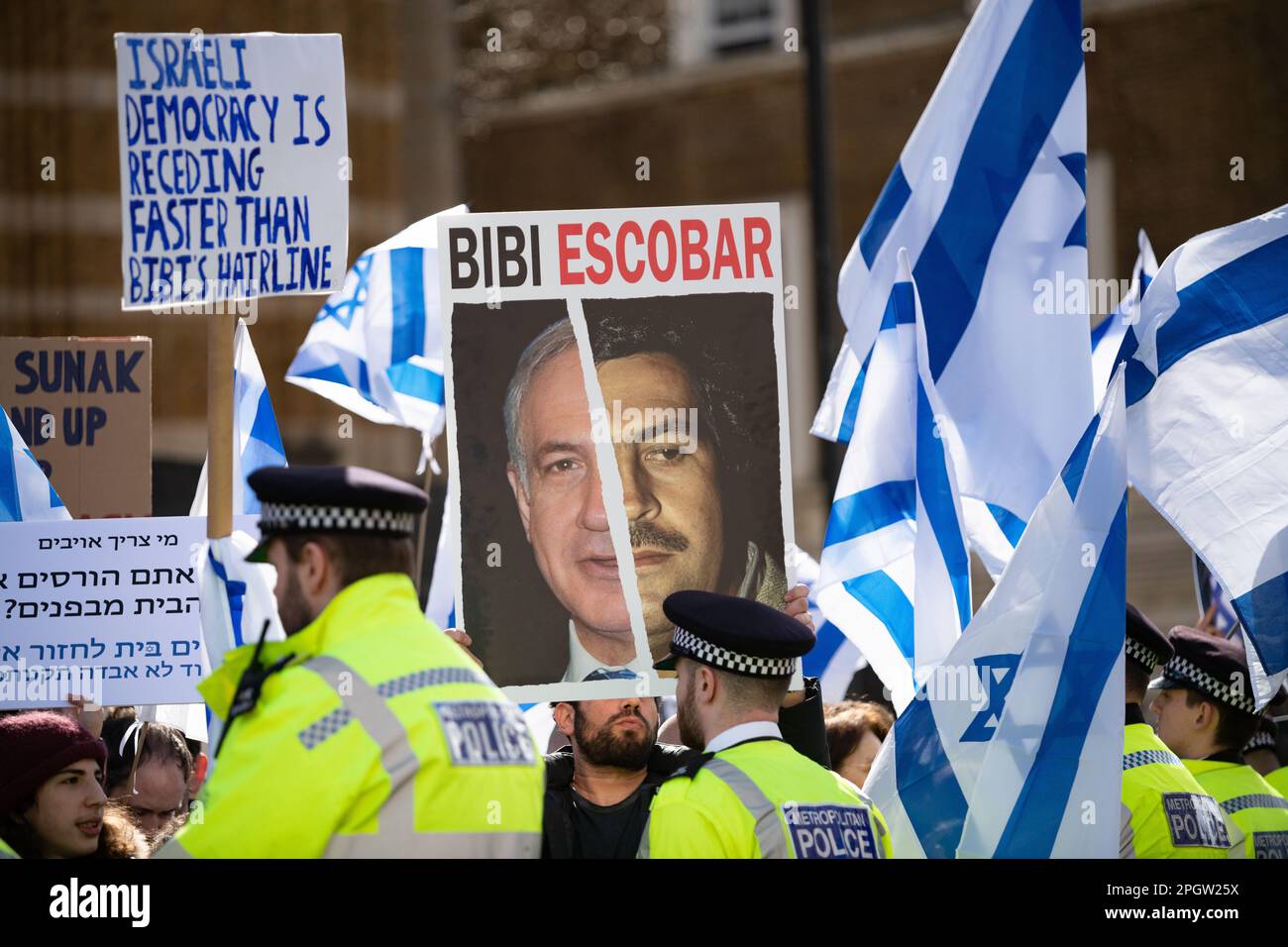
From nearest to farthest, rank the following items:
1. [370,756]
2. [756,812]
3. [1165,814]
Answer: [370,756]
[756,812]
[1165,814]

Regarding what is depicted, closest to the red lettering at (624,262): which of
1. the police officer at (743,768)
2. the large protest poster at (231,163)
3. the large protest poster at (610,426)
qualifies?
the large protest poster at (610,426)

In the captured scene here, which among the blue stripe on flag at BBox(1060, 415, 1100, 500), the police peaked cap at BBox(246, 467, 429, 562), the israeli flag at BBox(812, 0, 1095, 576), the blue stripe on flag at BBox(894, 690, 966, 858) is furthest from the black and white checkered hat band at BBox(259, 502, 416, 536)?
Result: the israeli flag at BBox(812, 0, 1095, 576)

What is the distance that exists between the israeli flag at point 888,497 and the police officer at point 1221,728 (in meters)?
0.79

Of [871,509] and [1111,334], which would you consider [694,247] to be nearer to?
[871,509]

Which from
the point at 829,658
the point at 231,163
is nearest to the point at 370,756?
the point at 231,163

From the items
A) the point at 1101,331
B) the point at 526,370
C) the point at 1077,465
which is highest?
the point at 1101,331

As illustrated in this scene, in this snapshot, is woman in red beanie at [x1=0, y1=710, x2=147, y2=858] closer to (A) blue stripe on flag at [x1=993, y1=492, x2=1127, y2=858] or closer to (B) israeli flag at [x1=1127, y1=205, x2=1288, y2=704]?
(A) blue stripe on flag at [x1=993, y1=492, x2=1127, y2=858]

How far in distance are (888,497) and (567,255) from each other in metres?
1.38

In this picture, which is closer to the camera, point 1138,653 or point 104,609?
point 104,609

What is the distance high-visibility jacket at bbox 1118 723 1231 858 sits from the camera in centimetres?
476

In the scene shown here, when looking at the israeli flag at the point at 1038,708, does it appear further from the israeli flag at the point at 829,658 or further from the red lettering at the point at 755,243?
the israeli flag at the point at 829,658

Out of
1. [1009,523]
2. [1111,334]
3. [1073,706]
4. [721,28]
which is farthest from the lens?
[721,28]

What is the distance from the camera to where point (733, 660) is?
4.10 m

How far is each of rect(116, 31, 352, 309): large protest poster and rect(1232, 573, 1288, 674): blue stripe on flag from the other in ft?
8.55
